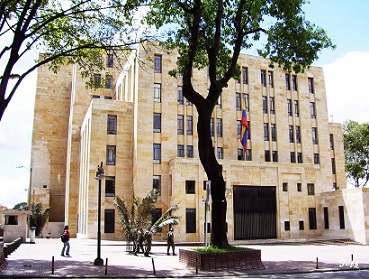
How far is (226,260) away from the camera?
16.6 meters

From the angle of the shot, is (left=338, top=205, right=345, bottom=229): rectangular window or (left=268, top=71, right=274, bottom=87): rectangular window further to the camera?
(left=268, top=71, right=274, bottom=87): rectangular window

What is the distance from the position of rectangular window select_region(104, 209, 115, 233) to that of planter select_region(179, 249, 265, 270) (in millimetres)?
22657

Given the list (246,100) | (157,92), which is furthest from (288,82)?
(157,92)

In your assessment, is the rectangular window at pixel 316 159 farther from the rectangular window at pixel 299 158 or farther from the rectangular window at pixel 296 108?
the rectangular window at pixel 296 108

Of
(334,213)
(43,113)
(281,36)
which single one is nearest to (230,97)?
(334,213)

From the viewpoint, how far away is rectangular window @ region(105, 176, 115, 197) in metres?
39.7

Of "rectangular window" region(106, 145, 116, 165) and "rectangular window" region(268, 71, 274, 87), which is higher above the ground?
"rectangular window" region(268, 71, 274, 87)

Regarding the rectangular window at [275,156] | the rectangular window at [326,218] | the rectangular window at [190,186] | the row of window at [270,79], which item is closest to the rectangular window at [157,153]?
the rectangular window at [190,186]

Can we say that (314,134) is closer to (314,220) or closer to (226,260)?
(314,220)

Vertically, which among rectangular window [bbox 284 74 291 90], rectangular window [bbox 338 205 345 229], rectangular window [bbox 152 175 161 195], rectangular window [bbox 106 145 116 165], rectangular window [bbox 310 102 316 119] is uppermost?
rectangular window [bbox 284 74 291 90]

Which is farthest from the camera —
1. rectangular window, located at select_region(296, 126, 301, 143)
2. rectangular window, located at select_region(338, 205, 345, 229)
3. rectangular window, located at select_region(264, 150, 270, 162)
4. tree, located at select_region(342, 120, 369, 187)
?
tree, located at select_region(342, 120, 369, 187)

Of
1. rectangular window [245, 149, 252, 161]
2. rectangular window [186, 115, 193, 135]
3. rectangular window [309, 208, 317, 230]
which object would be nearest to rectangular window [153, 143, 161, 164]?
rectangular window [186, 115, 193, 135]

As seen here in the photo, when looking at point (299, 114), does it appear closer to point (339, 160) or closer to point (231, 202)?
point (339, 160)

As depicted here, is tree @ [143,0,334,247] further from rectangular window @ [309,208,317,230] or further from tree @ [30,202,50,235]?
tree @ [30,202,50,235]
